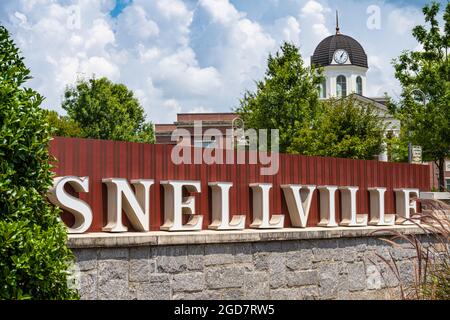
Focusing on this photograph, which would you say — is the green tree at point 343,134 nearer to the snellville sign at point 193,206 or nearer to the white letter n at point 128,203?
the snellville sign at point 193,206

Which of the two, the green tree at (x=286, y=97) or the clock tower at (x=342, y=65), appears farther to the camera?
the clock tower at (x=342, y=65)

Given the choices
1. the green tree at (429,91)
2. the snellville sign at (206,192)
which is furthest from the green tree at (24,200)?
the green tree at (429,91)

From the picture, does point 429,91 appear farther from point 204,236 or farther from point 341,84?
point 341,84

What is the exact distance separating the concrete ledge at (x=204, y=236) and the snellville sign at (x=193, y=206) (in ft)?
0.63

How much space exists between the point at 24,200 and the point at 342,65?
82.6 meters

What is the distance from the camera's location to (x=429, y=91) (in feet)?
96.6

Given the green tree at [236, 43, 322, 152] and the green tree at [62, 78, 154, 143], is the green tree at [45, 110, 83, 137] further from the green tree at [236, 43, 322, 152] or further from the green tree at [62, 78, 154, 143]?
the green tree at [236, 43, 322, 152]

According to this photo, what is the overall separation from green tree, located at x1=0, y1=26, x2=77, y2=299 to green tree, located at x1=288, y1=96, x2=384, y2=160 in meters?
30.2

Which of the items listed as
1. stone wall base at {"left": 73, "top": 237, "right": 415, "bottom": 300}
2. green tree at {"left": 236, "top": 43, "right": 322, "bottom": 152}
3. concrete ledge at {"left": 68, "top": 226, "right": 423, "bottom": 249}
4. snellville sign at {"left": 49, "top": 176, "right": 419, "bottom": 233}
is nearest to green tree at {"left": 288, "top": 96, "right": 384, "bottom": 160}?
green tree at {"left": 236, "top": 43, "right": 322, "bottom": 152}

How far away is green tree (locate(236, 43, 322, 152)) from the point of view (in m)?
38.3

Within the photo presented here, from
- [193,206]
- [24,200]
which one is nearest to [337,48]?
[193,206]

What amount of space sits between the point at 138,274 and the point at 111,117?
34109 millimetres

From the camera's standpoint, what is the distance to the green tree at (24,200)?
6.18m
